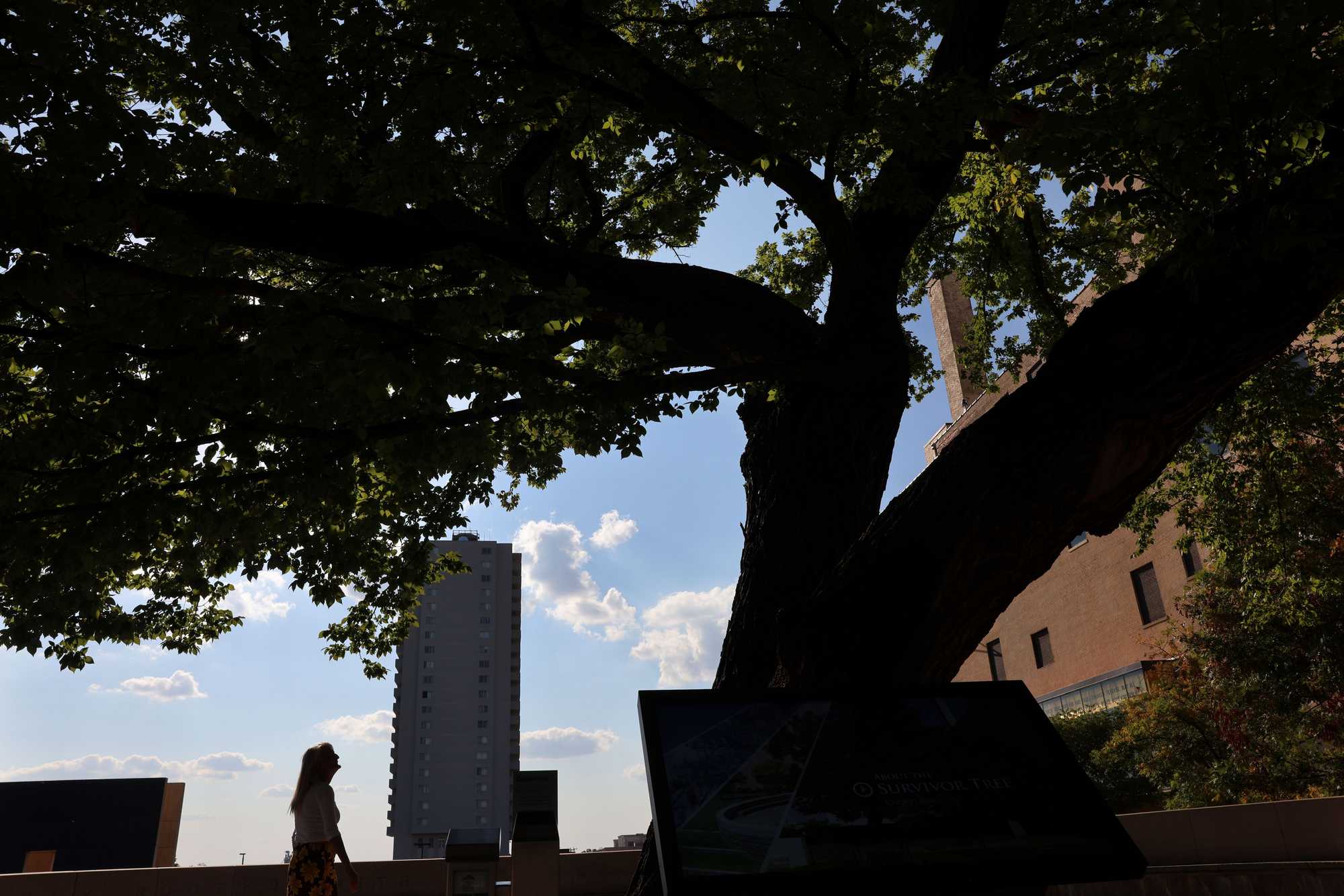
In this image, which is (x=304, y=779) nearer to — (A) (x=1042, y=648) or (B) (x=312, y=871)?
(B) (x=312, y=871)

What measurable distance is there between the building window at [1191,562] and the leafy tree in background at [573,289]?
2195cm

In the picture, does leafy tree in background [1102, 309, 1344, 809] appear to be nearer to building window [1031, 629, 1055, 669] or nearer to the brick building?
the brick building

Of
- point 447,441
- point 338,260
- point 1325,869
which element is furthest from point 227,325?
point 1325,869

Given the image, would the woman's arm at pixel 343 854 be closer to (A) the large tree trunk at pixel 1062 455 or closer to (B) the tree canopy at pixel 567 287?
(B) the tree canopy at pixel 567 287

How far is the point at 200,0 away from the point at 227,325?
3.06 meters

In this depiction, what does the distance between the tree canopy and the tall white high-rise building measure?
389 ft

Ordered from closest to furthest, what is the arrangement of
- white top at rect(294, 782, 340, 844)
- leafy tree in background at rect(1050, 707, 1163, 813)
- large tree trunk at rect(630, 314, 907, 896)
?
large tree trunk at rect(630, 314, 907, 896) → white top at rect(294, 782, 340, 844) → leafy tree in background at rect(1050, 707, 1163, 813)

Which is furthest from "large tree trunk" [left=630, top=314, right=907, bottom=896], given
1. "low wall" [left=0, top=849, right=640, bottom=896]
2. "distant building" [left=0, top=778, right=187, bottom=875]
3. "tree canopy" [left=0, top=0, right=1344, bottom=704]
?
"distant building" [left=0, top=778, right=187, bottom=875]

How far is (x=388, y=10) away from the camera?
8.53 metres

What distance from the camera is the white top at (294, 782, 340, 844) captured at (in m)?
7.33

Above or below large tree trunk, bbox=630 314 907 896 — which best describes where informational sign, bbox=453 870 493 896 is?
below

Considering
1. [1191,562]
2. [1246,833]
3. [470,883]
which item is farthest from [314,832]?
[1191,562]

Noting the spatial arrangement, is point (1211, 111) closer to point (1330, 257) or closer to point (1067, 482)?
point (1330, 257)

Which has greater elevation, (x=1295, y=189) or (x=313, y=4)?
(x=313, y=4)
